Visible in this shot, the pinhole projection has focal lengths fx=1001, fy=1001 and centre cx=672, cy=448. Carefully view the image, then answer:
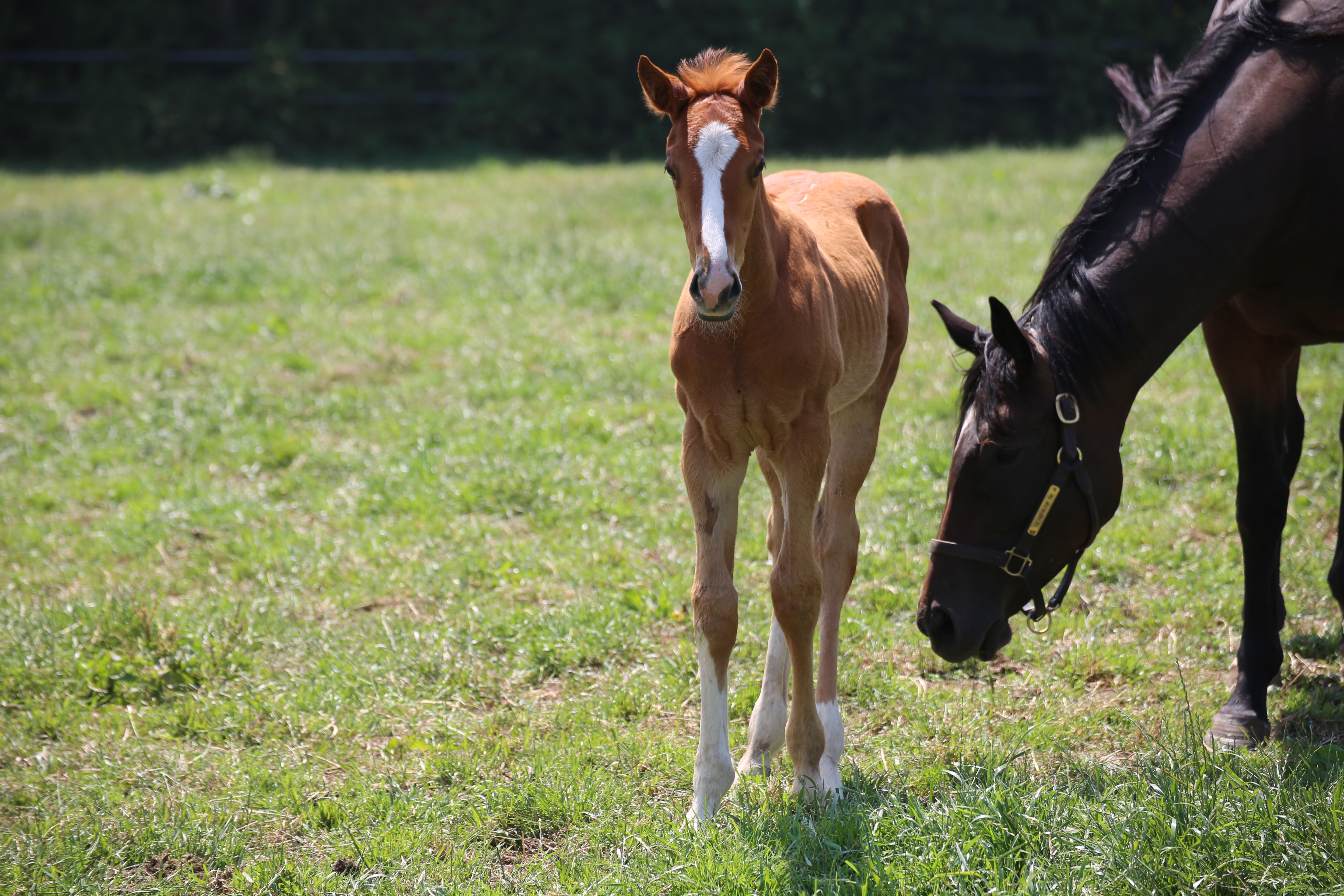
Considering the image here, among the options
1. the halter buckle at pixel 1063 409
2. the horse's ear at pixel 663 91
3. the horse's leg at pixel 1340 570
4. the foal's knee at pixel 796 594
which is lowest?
the horse's leg at pixel 1340 570

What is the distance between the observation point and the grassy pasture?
243 centimetres

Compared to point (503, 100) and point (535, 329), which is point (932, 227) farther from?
point (503, 100)

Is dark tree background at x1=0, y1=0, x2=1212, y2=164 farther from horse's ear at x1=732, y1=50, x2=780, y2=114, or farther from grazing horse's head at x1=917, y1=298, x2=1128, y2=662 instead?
grazing horse's head at x1=917, y1=298, x2=1128, y2=662

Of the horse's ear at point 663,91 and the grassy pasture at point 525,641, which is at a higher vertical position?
the horse's ear at point 663,91

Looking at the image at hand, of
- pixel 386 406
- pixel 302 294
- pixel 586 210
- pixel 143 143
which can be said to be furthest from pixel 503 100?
pixel 386 406

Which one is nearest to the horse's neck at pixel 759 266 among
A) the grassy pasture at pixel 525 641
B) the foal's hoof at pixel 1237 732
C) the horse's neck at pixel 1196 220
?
the horse's neck at pixel 1196 220

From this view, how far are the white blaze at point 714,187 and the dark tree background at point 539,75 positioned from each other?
14376 millimetres

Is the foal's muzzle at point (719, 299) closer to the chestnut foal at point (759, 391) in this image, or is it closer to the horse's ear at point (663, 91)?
the chestnut foal at point (759, 391)

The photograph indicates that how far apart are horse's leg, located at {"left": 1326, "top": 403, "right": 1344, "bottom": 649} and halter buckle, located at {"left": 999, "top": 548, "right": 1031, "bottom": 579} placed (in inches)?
57.4

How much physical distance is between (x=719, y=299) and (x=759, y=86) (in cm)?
63

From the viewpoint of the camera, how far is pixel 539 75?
1736 cm

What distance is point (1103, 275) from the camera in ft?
8.77

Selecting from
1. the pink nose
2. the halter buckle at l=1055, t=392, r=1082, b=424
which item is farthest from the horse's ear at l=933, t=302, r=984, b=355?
the pink nose

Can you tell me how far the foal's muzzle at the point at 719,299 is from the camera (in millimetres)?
2158
